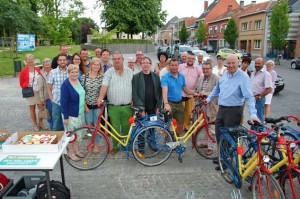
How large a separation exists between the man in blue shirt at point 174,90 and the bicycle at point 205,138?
458mm

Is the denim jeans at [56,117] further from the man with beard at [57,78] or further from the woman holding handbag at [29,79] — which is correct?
the woman holding handbag at [29,79]

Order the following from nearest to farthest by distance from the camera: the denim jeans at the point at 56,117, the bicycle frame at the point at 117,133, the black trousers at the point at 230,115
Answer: the black trousers at the point at 230,115 < the bicycle frame at the point at 117,133 < the denim jeans at the point at 56,117

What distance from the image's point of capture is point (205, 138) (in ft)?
16.6

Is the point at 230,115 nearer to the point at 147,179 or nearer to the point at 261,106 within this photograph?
the point at 147,179

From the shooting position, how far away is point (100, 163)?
15.5 ft

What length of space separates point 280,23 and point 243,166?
90.0ft

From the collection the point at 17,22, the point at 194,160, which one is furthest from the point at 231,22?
the point at 194,160

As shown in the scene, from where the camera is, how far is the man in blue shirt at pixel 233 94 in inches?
159

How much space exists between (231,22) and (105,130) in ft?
139

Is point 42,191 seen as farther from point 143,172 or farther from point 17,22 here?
point 17,22

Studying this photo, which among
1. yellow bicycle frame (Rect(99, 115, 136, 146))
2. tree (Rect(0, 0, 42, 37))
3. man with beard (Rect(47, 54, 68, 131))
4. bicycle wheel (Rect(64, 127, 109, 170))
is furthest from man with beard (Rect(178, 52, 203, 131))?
tree (Rect(0, 0, 42, 37))

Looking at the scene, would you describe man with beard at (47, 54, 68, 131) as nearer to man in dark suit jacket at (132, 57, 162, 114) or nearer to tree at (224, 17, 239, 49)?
man in dark suit jacket at (132, 57, 162, 114)

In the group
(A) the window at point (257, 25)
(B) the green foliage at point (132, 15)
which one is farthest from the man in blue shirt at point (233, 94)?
(A) the window at point (257, 25)

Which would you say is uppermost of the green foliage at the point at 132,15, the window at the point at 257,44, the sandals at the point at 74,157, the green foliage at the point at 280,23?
the green foliage at the point at 132,15
